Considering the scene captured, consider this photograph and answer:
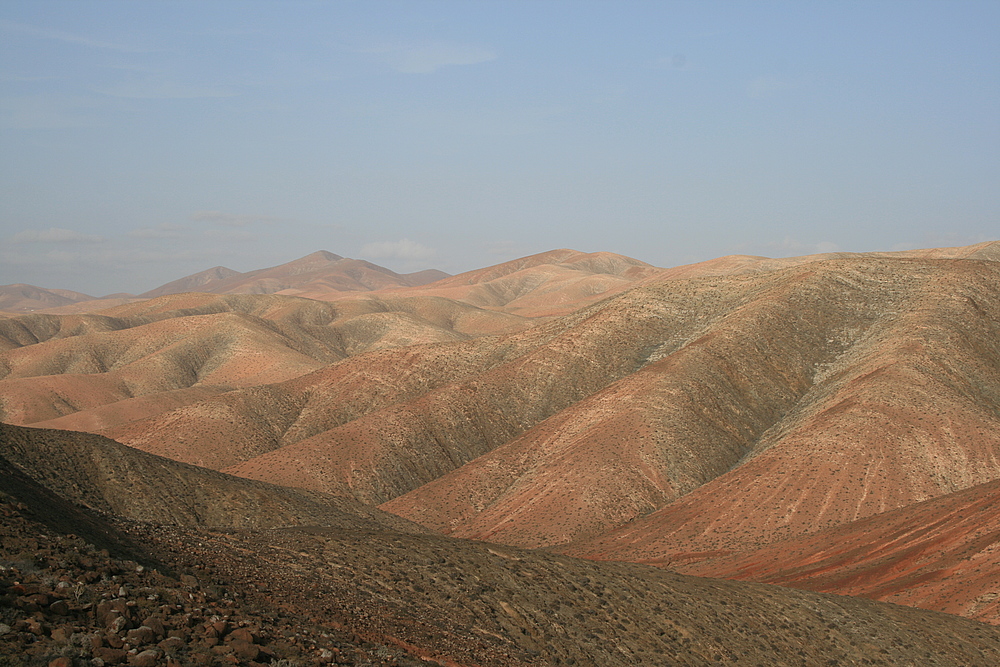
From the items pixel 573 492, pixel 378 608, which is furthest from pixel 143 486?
pixel 573 492

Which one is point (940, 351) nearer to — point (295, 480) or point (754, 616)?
point (754, 616)

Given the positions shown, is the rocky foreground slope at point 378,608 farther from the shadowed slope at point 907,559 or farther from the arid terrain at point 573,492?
the shadowed slope at point 907,559

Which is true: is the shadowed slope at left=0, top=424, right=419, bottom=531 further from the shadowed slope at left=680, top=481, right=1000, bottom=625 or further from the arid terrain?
the shadowed slope at left=680, top=481, right=1000, bottom=625

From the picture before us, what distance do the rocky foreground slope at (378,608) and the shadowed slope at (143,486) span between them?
1302cm

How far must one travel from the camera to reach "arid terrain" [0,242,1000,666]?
1616 cm

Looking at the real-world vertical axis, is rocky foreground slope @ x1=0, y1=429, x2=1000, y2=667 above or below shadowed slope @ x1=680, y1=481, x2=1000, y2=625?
above

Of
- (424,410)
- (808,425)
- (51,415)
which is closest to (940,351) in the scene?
(808,425)

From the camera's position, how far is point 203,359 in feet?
398

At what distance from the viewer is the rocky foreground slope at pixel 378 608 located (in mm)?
11391

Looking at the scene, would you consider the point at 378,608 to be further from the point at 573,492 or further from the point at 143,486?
the point at 573,492

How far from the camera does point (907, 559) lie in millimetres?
32719

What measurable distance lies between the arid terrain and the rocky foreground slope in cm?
9

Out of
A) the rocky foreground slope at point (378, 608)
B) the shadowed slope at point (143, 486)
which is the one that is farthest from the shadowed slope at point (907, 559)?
the shadowed slope at point (143, 486)

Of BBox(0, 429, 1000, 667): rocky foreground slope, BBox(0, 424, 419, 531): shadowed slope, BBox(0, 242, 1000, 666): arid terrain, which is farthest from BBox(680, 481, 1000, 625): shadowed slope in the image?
BBox(0, 424, 419, 531): shadowed slope
